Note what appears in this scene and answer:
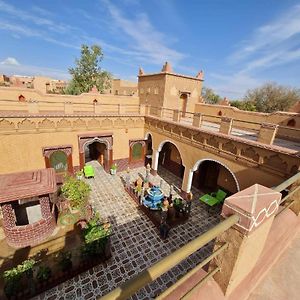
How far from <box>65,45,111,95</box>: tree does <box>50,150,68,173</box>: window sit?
63.4 ft

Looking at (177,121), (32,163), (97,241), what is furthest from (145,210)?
(32,163)

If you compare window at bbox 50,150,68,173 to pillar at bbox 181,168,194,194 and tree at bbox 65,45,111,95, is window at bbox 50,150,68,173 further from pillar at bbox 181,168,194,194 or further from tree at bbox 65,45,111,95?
tree at bbox 65,45,111,95

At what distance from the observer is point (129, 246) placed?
8281 mm

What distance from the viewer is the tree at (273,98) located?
94.3 ft

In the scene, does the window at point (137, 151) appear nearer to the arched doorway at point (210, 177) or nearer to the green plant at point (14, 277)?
the arched doorway at point (210, 177)

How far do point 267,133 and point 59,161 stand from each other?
1260cm

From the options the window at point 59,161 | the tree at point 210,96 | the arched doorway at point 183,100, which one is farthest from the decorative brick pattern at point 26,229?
the tree at point 210,96

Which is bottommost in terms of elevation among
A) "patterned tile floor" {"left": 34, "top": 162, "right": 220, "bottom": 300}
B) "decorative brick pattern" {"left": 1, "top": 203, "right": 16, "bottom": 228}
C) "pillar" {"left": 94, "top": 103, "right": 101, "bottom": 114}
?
"patterned tile floor" {"left": 34, "top": 162, "right": 220, "bottom": 300}

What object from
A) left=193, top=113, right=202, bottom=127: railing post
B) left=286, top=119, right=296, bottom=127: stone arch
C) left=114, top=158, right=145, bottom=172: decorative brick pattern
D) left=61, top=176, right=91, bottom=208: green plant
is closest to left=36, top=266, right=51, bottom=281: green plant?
left=61, top=176, right=91, bottom=208: green plant

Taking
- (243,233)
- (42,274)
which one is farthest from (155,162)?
(243,233)

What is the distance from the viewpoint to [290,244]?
2842 mm

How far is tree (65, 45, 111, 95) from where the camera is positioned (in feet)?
93.9

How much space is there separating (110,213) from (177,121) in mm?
Answer: 6999

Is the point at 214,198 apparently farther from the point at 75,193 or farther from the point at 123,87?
the point at 123,87
